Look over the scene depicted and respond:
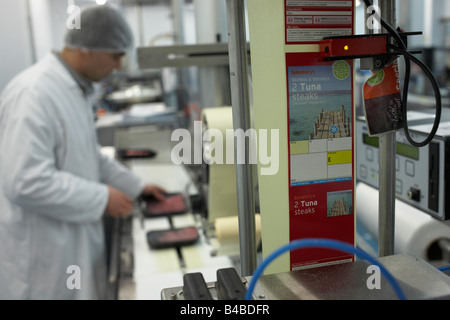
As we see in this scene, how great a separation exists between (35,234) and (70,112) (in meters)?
0.46

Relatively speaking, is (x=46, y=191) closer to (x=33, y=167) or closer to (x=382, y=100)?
(x=33, y=167)

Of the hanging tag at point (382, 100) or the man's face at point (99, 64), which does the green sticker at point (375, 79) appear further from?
the man's face at point (99, 64)

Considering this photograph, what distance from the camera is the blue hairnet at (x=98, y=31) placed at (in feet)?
5.88

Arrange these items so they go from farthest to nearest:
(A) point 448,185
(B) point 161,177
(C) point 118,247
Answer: (B) point 161,177
(C) point 118,247
(A) point 448,185

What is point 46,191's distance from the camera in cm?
153

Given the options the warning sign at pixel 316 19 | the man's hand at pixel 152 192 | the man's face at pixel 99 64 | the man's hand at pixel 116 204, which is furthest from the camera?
the man's hand at pixel 152 192

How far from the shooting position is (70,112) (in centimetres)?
169

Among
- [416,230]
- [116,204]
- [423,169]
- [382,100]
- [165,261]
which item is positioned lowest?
[165,261]

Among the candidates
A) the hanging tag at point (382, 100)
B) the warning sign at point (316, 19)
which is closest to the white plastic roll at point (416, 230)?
the hanging tag at point (382, 100)

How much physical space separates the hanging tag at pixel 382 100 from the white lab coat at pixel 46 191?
114 cm

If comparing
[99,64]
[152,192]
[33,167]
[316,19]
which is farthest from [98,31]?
[316,19]

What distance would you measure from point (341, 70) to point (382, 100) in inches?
3.2
